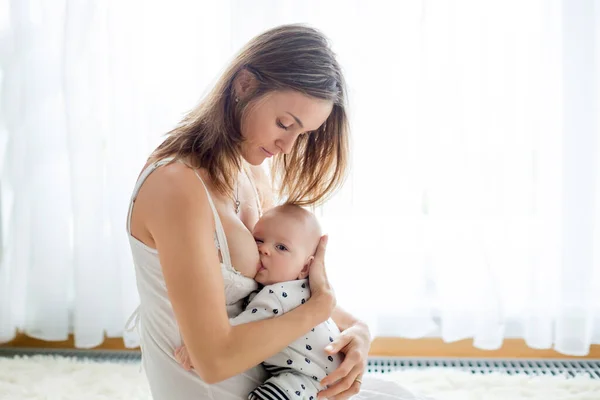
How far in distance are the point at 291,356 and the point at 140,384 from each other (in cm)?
122

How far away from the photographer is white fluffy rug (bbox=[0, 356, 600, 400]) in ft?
7.65

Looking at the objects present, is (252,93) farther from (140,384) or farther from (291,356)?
(140,384)

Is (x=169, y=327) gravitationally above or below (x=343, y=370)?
above

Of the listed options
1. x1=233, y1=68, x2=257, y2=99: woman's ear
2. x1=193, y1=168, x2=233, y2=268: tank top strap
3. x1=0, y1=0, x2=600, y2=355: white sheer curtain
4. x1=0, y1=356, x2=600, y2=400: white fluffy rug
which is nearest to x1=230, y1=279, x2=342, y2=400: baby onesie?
x1=193, y1=168, x2=233, y2=268: tank top strap

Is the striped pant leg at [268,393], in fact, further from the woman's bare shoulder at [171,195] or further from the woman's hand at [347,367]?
the woman's bare shoulder at [171,195]

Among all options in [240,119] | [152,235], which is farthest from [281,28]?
[152,235]

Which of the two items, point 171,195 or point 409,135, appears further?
point 409,135

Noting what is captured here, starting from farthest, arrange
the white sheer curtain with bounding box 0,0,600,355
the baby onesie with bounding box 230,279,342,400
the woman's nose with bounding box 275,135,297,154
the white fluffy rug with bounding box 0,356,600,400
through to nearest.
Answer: the white sheer curtain with bounding box 0,0,600,355 < the white fluffy rug with bounding box 0,356,600,400 < the woman's nose with bounding box 275,135,297,154 < the baby onesie with bounding box 230,279,342,400

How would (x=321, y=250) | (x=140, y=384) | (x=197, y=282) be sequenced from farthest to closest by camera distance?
1. (x=140, y=384)
2. (x=321, y=250)
3. (x=197, y=282)

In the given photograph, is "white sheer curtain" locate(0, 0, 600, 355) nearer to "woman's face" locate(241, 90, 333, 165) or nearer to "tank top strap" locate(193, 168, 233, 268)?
"woman's face" locate(241, 90, 333, 165)

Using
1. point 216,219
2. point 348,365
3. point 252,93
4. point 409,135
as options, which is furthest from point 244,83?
point 409,135

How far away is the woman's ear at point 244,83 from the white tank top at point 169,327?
23 cm

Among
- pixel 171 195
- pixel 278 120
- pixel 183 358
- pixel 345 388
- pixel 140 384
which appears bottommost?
pixel 140 384

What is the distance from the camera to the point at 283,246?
1551 mm
